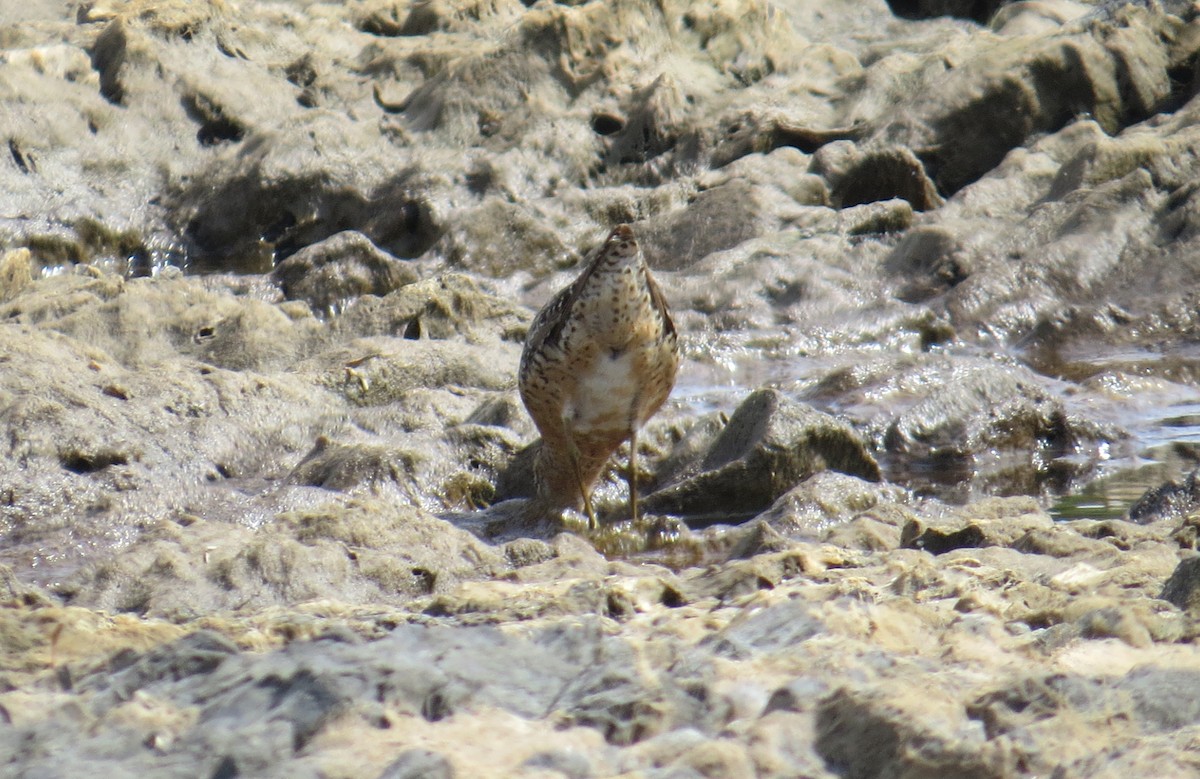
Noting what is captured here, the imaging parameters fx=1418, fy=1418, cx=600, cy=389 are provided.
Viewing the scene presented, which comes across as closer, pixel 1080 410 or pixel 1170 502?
pixel 1170 502

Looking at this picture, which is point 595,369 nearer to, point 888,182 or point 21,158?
point 888,182

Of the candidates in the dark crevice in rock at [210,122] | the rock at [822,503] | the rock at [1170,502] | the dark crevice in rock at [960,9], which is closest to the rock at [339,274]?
the dark crevice in rock at [210,122]

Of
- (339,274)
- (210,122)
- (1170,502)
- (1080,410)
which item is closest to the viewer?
(1170,502)

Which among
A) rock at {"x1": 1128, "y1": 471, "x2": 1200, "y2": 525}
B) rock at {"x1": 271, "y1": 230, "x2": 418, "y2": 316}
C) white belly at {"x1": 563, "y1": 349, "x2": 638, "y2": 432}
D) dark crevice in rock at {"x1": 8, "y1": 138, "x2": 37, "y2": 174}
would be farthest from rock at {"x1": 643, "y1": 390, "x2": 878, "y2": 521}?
dark crevice in rock at {"x1": 8, "y1": 138, "x2": 37, "y2": 174}

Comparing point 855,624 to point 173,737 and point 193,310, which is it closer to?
point 173,737

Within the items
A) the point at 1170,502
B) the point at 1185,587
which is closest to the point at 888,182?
the point at 1170,502

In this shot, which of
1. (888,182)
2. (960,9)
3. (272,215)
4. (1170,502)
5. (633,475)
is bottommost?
(272,215)

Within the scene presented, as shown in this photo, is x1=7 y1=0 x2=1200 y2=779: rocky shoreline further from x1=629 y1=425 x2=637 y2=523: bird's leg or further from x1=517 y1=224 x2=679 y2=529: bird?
x1=517 y1=224 x2=679 y2=529: bird

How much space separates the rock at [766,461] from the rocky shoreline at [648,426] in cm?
2

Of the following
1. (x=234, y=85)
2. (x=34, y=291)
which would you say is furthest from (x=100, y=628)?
(x=234, y=85)

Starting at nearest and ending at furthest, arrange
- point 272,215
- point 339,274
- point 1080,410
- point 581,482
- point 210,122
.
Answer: point 581,482 → point 1080,410 → point 339,274 → point 272,215 → point 210,122

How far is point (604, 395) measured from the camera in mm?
6609

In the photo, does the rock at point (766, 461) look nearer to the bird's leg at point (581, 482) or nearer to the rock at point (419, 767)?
the bird's leg at point (581, 482)

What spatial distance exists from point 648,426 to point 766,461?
4.18ft
